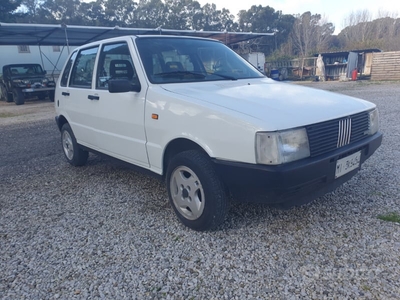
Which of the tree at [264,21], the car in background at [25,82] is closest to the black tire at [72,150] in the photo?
the car in background at [25,82]

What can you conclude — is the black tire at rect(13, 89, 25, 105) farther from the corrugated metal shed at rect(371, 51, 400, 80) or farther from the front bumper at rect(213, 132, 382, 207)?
the corrugated metal shed at rect(371, 51, 400, 80)

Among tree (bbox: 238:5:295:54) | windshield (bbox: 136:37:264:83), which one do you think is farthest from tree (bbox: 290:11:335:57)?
windshield (bbox: 136:37:264:83)

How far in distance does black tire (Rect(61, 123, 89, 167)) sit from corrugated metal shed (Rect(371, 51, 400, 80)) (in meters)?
21.7

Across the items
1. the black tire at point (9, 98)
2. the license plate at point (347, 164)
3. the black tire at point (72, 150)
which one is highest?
the license plate at point (347, 164)

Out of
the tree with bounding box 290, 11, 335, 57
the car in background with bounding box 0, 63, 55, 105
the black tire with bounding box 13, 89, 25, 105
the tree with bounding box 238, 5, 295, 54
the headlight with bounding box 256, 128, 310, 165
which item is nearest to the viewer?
the headlight with bounding box 256, 128, 310, 165

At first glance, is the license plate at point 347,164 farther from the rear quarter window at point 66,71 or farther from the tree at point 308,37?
the tree at point 308,37

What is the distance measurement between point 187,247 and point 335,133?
1.50m

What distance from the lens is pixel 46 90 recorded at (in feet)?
50.1

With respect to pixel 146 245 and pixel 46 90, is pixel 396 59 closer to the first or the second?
pixel 46 90

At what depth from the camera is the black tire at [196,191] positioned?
8.23 ft

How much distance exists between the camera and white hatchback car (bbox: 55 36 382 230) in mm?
2258

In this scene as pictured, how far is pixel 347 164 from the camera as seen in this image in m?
2.60

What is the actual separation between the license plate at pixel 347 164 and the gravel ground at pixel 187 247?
501 millimetres

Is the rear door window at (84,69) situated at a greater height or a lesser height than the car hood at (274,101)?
greater
